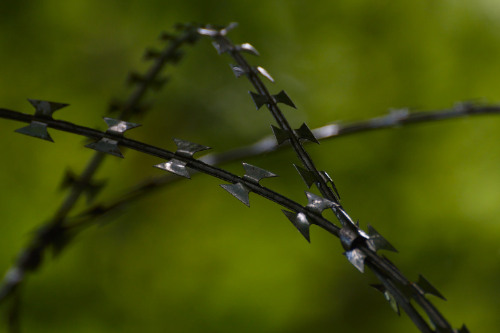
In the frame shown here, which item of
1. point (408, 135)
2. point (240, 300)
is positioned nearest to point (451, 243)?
point (408, 135)

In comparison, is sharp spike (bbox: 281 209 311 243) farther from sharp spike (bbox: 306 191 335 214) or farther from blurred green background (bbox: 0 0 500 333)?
blurred green background (bbox: 0 0 500 333)

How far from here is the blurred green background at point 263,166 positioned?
105 centimetres

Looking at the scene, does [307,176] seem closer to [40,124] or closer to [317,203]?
[317,203]

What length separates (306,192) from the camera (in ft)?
0.74

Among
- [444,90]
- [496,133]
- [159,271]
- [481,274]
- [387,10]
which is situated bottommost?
[481,274]

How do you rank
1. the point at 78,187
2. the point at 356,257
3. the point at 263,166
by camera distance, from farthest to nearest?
the point at 263,166 → the point at 78,187 → the point at 356,257

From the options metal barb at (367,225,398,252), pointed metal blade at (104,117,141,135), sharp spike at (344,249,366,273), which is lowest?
sharp spike at (344,249,366,273)

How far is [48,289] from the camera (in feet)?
3.32

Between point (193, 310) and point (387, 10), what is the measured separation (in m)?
1.13

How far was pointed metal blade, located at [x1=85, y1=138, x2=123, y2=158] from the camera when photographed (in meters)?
0.23

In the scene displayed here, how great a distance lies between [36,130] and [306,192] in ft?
0.52

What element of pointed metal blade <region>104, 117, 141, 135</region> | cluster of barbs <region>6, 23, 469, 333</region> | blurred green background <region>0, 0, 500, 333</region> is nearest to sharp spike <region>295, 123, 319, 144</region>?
cluster of barbs <region>6, 23, 469, 333</region>

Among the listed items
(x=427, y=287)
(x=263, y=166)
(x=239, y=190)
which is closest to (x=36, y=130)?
(x=239, y=190)

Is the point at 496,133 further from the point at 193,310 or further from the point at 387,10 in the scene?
the point at 193,310
